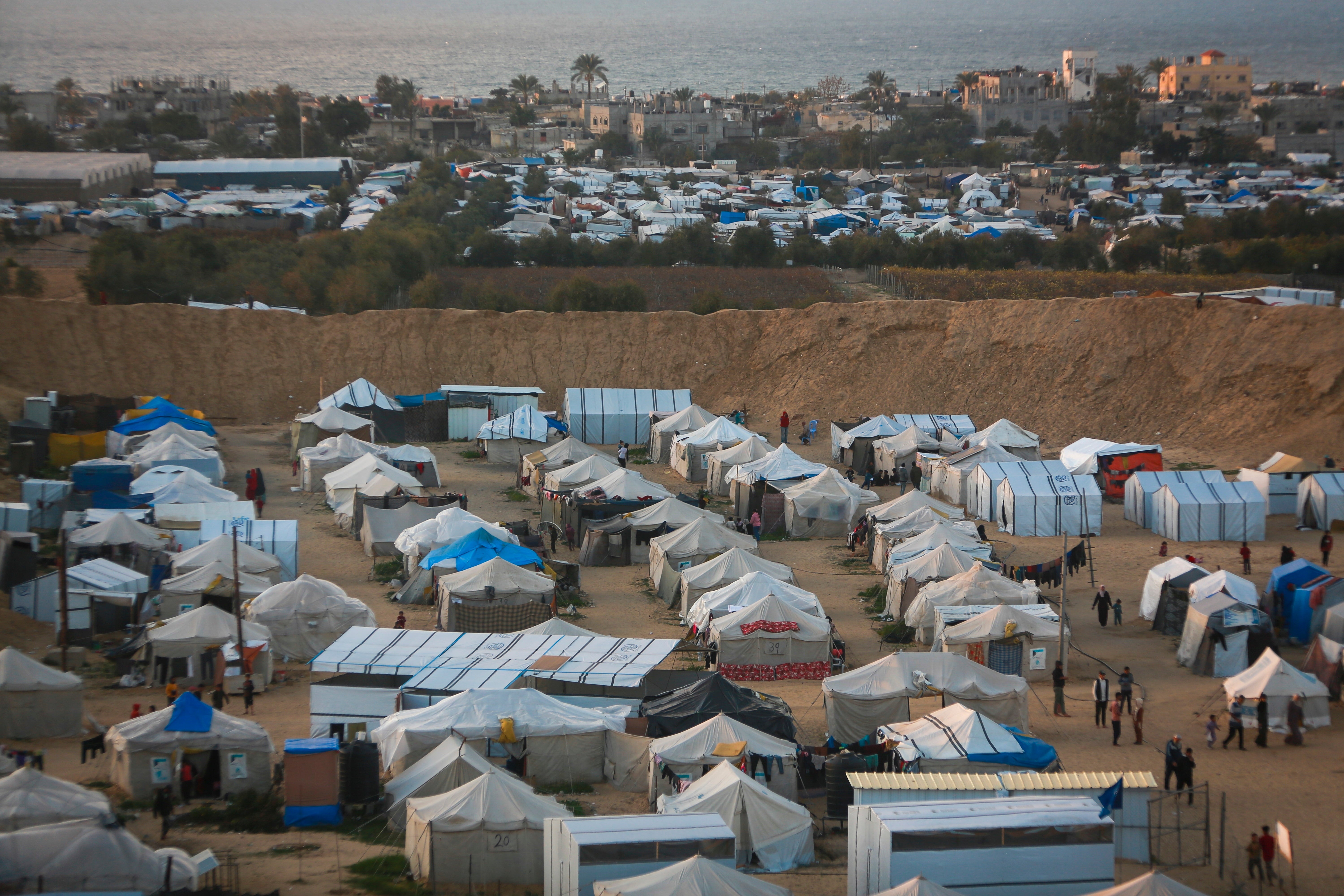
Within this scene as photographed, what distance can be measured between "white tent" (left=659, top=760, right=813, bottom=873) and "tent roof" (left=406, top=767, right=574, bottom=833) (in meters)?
1.32

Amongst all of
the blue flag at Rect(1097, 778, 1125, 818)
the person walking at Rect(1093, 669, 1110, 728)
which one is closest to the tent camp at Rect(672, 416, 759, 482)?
the person walking at Rect(1093, 669, 1110, 728)

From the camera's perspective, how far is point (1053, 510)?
27672 mm

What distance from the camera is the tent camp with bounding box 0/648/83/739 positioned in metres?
16.9

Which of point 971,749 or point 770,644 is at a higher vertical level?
point 971,749

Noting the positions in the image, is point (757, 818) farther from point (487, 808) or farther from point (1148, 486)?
point (1148, 486)

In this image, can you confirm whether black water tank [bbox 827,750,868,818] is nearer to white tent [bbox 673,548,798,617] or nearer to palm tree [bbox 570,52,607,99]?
white tent [bbox 673,548,798,617]

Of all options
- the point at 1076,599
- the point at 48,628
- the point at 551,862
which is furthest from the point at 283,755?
the point at 1076,599

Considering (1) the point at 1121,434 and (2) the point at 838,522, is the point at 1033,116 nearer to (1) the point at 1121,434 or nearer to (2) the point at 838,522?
(1) the point at 1121,434

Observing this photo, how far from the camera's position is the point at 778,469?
28703 millimetres

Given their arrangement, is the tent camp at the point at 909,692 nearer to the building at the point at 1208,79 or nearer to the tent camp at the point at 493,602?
the tent camp at the point at 493,602

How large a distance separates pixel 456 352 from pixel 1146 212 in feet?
163

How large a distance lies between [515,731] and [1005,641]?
7.65 metres

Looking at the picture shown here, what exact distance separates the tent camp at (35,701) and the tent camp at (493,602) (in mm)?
5784

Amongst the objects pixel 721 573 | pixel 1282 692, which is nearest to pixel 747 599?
pixel 721 573
